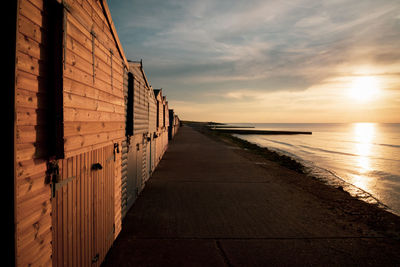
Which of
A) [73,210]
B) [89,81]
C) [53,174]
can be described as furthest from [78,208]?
[89,81]

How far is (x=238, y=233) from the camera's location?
225 inches

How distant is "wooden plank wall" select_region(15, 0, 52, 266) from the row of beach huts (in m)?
0.01

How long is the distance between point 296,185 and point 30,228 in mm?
11002

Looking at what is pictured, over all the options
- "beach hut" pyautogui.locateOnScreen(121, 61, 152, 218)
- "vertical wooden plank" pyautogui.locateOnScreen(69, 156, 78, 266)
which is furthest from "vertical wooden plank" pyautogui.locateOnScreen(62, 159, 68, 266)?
"beach hut" pyautogui.locateOnScreen(121, 61, 152, 218)

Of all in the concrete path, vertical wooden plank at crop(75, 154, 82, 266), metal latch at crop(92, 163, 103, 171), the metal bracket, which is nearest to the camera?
the metal bracket

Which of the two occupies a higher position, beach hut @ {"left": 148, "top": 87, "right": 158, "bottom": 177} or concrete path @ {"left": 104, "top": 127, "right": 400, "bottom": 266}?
beach hut @ {"left": 148, "top": 87, "right": 158, "bottom": 177}

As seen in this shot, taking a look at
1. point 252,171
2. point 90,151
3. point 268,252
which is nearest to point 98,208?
point 90,151

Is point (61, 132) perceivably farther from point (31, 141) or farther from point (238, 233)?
point (238, 233)

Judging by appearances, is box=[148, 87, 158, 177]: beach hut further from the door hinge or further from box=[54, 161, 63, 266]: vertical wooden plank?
box=[54, 161, 63, 266]: vertical wooden plank

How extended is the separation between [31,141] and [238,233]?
16.9 feet

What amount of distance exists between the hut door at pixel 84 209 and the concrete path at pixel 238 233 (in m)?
0.81

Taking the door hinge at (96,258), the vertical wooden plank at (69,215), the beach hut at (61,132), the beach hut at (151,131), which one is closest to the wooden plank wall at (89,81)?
the beach hut at (61,132)

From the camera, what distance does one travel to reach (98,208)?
425 centimetres

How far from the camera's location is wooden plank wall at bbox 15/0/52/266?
2246 millimetres
